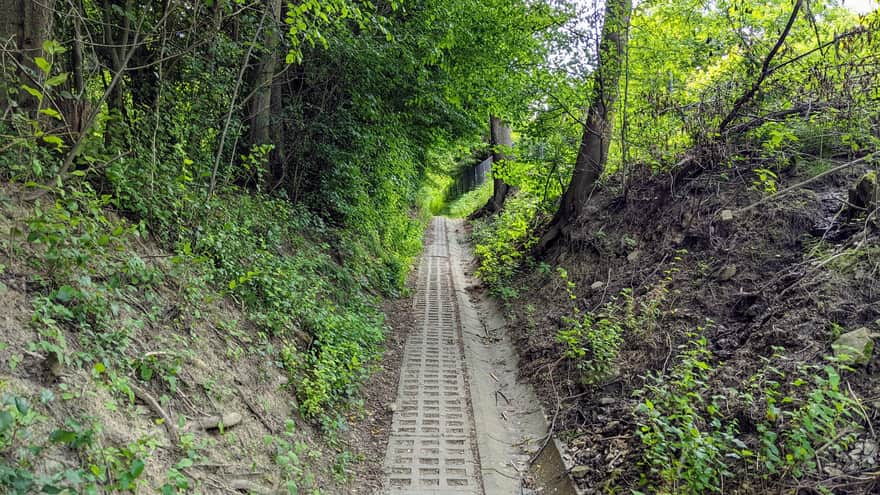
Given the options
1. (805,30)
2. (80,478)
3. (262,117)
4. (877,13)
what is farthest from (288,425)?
(805,30)

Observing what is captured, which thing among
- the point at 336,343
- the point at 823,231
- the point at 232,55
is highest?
the point at 232,55

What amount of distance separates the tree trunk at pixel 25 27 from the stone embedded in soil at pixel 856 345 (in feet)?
23.7

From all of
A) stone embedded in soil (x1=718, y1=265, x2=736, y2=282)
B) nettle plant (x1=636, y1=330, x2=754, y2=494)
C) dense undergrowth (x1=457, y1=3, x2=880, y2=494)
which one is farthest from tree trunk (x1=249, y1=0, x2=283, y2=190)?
stone embedded in soil (x1=718, y1=265, x2=736, y2=282)

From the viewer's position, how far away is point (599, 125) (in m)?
10.3

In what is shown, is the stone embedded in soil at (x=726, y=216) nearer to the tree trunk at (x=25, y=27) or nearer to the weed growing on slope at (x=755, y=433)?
the weed growing on slope at (x=755, y=433)

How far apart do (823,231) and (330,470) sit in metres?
6.39

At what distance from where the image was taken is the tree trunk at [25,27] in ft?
13.1

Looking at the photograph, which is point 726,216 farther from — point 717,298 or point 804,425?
point 804,425

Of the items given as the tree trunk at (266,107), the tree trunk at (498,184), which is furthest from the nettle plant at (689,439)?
the tree trunk at (498,184)

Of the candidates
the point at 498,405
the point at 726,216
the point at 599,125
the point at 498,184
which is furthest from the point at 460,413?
the point at 498,184

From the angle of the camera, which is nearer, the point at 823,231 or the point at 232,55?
the point at 823,231

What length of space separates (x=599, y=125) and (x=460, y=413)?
6985mm

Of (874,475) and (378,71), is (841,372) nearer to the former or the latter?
(874,475)

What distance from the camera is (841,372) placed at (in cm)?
419
